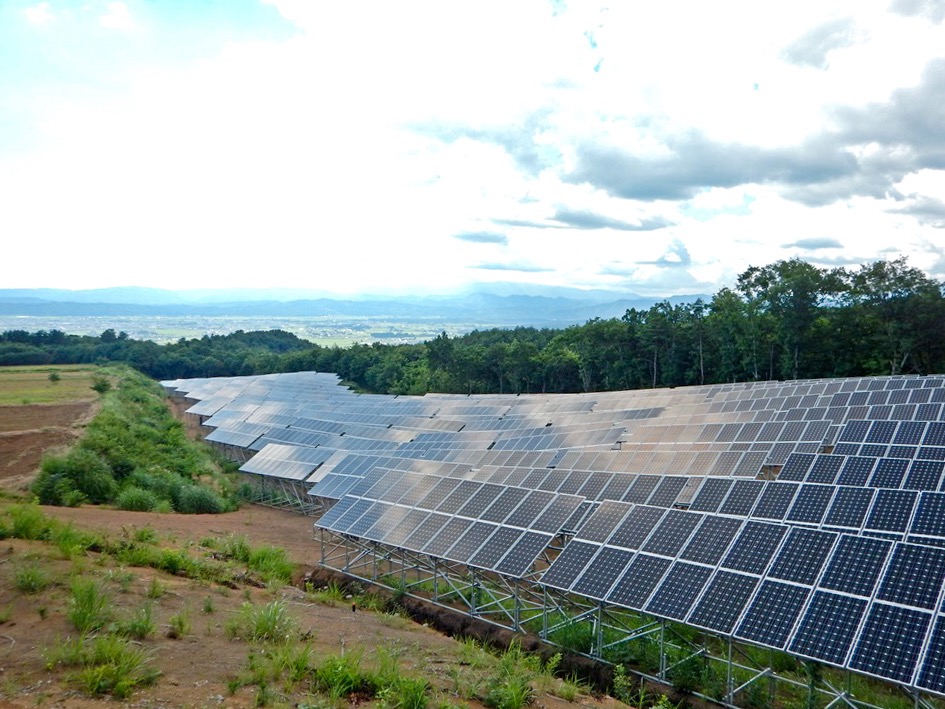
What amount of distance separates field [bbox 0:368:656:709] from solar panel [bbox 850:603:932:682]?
3.83m

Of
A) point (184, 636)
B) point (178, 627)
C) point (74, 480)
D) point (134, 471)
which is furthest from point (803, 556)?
point (134, 471)

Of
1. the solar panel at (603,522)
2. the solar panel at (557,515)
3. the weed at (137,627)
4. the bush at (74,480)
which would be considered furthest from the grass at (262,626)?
the bush at (74,480)

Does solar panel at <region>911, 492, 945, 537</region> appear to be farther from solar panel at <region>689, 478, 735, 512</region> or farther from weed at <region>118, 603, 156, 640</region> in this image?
weed at <region>118, 603, 156, 640</region>

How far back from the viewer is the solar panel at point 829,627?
964cm

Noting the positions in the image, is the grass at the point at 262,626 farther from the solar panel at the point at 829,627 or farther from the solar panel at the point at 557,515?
the solar panel at the point at 829,627

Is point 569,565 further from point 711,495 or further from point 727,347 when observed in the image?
point 727,347

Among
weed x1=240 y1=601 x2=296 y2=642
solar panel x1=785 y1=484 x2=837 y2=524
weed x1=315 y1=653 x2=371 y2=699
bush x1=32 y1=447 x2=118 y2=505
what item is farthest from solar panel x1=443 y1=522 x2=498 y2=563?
bush x1=32 y1=447 x2=118 y2=505

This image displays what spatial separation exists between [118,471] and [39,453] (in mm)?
5139

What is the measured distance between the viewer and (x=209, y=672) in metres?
10.4

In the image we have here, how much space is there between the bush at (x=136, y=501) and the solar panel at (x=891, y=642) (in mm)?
25362

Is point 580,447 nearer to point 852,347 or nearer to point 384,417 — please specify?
point 384,417

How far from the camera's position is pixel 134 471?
101ft

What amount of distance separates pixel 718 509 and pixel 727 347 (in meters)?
49.5

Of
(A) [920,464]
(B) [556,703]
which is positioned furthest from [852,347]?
(B) [556,703]
